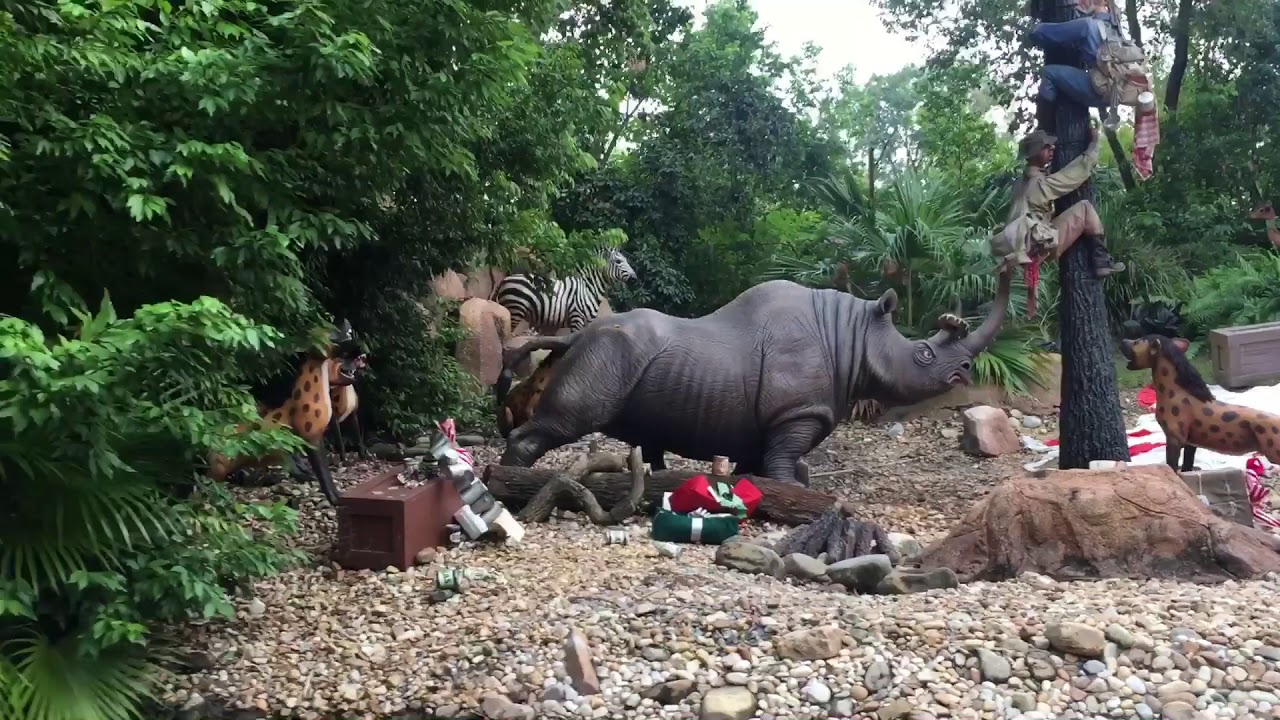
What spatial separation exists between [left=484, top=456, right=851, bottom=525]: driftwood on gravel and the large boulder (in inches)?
46.0

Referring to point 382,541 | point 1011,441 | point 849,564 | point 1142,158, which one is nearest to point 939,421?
point 1011,441

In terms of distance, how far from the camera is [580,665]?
361 cm

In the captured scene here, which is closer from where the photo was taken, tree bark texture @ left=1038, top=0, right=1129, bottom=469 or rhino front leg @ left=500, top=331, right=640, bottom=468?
rhino front leg @ left=500, top=331, right=640, bottom=468

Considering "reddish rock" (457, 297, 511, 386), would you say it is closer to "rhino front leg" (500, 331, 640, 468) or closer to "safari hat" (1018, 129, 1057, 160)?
"rhino front leg" (500, 331, 640, 468)

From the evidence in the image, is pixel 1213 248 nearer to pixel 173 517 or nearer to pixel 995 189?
pixel 995 189

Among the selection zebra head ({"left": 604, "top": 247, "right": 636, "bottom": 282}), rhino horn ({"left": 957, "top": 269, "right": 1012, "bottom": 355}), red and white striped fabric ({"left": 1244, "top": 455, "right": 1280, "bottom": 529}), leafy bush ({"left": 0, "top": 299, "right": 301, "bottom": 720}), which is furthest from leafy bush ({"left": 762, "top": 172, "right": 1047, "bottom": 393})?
leafy bush ({"left": 0, "top": 299, "right": 301, "bottom": 720})

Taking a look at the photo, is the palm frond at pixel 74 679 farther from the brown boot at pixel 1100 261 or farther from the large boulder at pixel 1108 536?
the brown boot at pixel 1100 261

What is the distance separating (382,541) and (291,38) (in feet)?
7.23

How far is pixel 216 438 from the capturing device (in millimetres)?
3578

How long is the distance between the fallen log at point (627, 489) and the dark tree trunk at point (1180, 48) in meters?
10.4

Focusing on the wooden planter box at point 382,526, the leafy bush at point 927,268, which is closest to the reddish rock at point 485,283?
the leafy bush at point 927,268

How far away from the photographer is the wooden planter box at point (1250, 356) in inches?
349

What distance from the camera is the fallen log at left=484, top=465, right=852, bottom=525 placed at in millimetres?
5633

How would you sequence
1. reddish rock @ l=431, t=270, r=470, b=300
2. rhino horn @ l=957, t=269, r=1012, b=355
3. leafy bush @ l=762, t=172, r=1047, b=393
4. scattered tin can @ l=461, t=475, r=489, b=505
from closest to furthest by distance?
scattered tin can @ l=461, t=475, r=489, b=505 < rhino horn @ l=957, t=269, r=1012, b=355 < leafy bush @ l=762, t=172, r=1047, b=393 < reddish rock @ l=431, t=270, r=470, b=300
